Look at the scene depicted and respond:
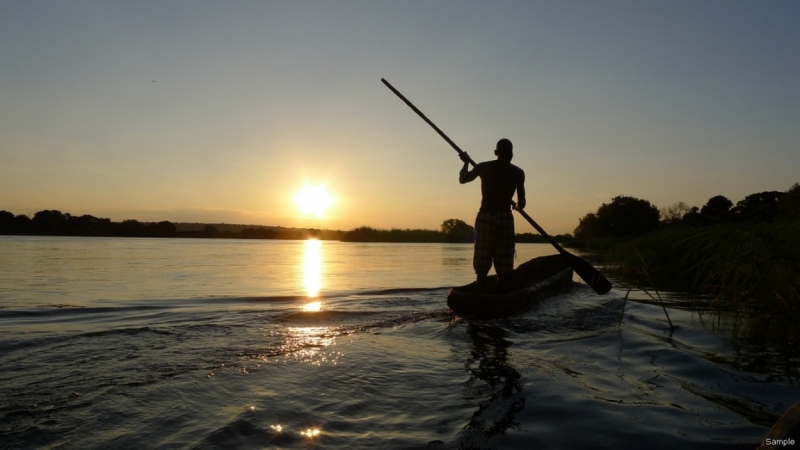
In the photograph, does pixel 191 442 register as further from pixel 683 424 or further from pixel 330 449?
pixel 683 424

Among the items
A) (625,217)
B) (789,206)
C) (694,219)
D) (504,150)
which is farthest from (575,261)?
(625,217)

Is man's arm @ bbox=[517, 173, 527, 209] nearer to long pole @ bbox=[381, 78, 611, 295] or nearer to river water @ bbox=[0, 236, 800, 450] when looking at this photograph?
long pole @ bbox=[381, 78, 611, 295]

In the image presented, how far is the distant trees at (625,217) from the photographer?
185 feet

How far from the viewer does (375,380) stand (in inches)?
171

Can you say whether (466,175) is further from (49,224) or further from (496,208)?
(49,224)

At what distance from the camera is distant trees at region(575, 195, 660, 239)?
56.5 meters

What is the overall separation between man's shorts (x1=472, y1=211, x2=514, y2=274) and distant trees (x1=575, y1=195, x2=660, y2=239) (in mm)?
51792

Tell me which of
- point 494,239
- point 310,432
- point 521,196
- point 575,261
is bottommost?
point 310,432

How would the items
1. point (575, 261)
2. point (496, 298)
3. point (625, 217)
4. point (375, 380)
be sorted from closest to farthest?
1. point (375, 380)
2. point (496, 298)
3. point (575, 261)
4. point (625, 217)

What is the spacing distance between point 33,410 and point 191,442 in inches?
53.0

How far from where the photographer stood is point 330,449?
291 centimetres

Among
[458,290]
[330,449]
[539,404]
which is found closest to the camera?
[330,449]

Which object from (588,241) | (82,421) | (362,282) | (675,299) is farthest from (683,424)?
(588,241)

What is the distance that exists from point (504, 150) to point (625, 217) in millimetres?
53735
